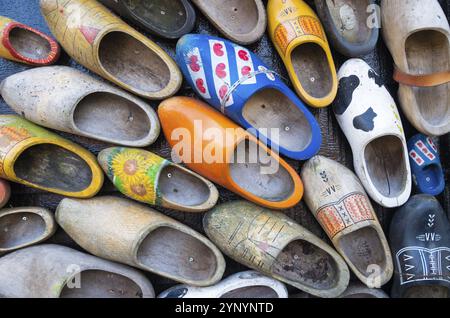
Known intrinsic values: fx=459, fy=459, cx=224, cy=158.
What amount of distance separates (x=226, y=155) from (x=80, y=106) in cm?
59

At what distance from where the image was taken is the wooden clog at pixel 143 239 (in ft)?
5.55

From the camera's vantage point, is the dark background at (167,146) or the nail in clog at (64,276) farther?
the dark background at (167,146)

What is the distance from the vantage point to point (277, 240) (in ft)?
5.54

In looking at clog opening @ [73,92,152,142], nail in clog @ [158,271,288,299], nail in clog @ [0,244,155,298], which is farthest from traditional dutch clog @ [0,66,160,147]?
nail in clog @ [158,271,288,299]

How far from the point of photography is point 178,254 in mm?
1761

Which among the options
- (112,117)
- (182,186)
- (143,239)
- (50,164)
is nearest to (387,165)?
(182,186)

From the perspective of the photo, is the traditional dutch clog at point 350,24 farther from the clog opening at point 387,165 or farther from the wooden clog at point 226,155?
the wooden clog at point 226,155

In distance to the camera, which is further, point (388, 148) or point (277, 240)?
point (388, 148)

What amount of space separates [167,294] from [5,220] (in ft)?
2.26

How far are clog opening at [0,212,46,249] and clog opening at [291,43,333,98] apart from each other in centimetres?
116

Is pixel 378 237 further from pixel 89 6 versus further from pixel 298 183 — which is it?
pixel 89 6

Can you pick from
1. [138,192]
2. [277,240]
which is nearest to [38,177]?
[138,192]

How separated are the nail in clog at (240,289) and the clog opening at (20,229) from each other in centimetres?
54

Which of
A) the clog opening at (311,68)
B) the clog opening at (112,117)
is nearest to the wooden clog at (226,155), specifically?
the clog opening at (112,117)
